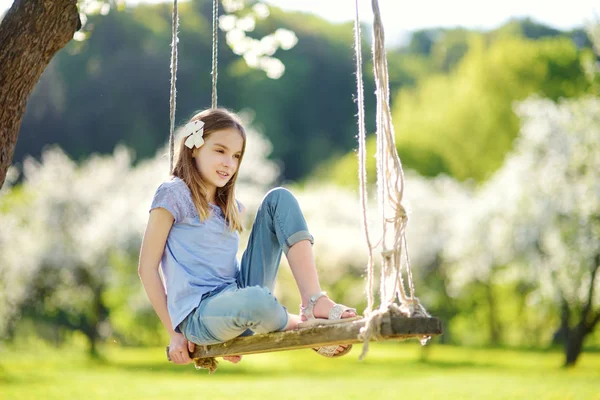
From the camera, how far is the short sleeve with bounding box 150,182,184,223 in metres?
2.79

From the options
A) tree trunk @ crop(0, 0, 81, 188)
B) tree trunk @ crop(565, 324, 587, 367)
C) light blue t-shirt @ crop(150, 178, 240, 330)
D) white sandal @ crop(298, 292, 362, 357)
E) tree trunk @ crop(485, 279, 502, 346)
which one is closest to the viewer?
white sandal @ crop(298, 292, 362, 357)

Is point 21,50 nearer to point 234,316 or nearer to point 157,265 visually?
point 157,265

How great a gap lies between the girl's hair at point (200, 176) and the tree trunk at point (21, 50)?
0.60 metres

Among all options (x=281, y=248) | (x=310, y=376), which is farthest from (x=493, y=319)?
(x=281, y=248)

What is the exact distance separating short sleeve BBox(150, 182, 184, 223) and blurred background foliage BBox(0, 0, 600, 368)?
219 centimetres

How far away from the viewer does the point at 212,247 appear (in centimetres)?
287

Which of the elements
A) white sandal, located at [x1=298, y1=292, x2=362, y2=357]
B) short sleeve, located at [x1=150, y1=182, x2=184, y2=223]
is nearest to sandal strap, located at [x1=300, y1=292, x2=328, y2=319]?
white sandal, located at [x1=298, y1=292, x2=362, y2=357]

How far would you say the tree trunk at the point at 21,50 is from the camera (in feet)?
9.61

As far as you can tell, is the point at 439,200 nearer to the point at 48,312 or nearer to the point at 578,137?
the point at 578,137

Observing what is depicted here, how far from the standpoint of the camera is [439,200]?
63.5 feet

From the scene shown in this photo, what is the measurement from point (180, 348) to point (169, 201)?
510 mm

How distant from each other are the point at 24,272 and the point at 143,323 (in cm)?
288

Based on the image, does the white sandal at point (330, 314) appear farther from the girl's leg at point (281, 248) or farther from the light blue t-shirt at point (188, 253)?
the light blue t-shirt at point (188, 253)

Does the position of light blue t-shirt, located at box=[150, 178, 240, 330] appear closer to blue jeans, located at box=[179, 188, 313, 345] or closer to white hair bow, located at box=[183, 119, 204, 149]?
blue jeans, located at box=[179, 188, 313, 345]
